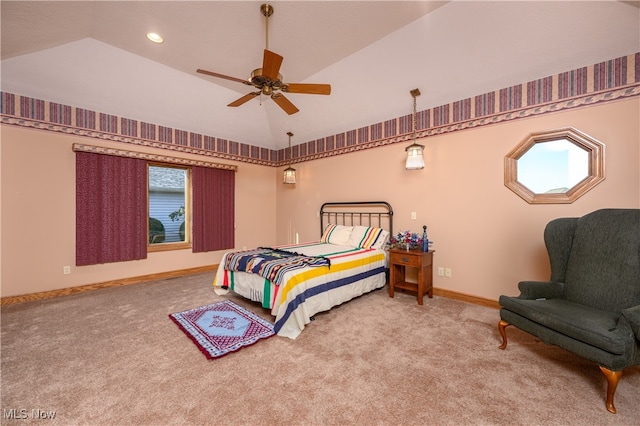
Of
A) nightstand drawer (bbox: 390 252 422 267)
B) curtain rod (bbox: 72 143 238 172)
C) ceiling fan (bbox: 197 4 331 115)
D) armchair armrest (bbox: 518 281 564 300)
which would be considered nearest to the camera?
ceiling fan (bbox: 197 4 331 115)

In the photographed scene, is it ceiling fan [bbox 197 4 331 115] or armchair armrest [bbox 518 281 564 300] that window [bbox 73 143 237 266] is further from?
armchair armrest [bbox 518 281 564 300]

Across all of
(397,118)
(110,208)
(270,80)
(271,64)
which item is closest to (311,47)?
(270,80)

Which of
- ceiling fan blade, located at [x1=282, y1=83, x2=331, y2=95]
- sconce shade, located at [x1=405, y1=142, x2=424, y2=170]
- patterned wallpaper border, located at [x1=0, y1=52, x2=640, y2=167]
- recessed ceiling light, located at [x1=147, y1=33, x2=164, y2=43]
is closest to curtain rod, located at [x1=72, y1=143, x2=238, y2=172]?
patterned wallpaper border, located at [x1=0, y1=52, x2=640, y2=167]

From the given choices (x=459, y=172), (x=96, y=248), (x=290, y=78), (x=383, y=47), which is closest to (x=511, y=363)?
(x=459, y=172)

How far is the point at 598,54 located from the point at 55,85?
646 centimetres

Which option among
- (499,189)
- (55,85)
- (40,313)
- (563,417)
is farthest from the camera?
(55,85)

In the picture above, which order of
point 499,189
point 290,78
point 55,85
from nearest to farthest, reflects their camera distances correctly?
1. point 499,189
2. point 55,85
3. point 290,78

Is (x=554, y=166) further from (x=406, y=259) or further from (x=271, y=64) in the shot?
(x=271, y=64)

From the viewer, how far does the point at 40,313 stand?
3.00m

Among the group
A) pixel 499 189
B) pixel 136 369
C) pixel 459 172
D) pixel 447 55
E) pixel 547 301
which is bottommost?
pixel 136 369

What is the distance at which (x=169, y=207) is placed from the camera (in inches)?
192

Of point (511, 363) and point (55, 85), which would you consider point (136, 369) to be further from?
point (55, 85)

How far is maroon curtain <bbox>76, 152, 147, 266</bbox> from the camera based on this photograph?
3.82m

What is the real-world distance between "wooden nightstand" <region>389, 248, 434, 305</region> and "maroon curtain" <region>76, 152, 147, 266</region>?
4137mm
